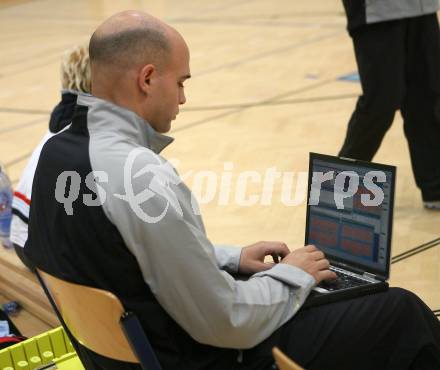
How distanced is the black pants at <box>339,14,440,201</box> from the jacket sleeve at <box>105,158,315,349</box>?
2276 millimetres

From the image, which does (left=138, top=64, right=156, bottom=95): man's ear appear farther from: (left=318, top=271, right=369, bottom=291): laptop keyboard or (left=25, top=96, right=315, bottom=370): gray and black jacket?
(left=318, top=271, right=369, bottom=291): laptop keyboard

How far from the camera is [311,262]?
6.69 ft

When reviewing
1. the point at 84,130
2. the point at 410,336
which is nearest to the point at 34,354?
the point at 84,130

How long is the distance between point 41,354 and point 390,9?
2.21 meters

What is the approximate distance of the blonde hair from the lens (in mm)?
3314

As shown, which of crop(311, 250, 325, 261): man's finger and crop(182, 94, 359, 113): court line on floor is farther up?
crop(311, 250, 325, 261): man's finger

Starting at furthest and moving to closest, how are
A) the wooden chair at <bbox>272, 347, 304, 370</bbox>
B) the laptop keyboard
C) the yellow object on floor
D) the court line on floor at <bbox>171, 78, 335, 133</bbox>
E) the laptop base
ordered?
the court line on floor at <bbox>171, 78, 335, 133</bbox>
the yellow object on floor
the laptop keyboard
the laptop base
the wooden chair at <bbox>272, 347, 304, 370</bbox>

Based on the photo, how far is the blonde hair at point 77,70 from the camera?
3314mm

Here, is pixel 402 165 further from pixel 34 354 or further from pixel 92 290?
pixel 92 290

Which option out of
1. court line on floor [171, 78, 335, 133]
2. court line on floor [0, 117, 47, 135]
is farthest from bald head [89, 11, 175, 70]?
court line on floor [0, 117, 47, 135]

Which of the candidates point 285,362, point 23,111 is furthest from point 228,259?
point 23,111

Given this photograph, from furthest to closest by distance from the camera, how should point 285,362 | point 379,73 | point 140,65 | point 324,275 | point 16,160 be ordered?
point 16,160, point 379,73, point 324,275, point 140,65, point 285,362

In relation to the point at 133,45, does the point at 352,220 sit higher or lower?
lower

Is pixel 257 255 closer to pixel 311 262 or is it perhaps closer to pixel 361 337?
pixel 311 262
